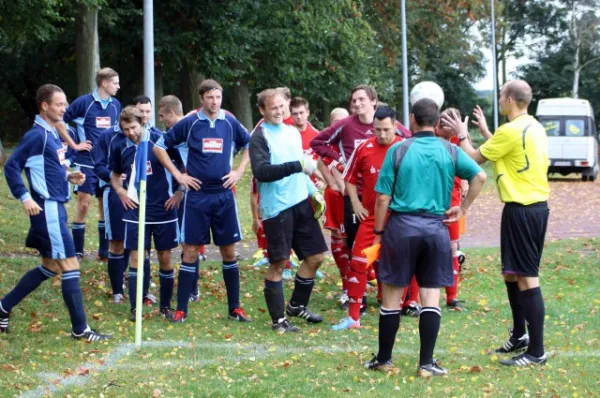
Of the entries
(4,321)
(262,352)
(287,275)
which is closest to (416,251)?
(262,352)

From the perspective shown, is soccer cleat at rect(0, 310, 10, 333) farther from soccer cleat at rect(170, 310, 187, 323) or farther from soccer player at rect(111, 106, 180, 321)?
soccer cleat at rect(170, 310, 187, 323)

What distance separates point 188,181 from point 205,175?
0.19 meters

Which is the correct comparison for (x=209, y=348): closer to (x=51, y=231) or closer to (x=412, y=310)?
(x=51, y=231)

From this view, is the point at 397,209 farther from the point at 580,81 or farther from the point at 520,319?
the point at 580,81

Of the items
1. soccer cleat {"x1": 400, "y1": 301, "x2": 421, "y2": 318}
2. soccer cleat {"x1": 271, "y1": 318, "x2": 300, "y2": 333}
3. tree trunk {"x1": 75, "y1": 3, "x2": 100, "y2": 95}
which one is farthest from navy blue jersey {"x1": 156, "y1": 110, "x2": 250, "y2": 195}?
tree trunk {"x1": 75, "y1": 3, "x2": 100, "y2": 95}

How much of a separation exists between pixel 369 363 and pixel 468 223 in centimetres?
1434

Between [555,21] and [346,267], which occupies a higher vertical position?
[555,21]

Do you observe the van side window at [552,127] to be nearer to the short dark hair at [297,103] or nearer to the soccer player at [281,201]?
the short dark hair at [297,103]

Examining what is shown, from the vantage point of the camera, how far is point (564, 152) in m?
39.9

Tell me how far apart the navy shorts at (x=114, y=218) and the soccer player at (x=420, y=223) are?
4103 mm

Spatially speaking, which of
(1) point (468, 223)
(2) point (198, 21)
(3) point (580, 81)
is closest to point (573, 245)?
(1) point (468, 223)

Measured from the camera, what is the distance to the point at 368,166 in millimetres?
9766

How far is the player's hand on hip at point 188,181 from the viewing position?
31.7 feet

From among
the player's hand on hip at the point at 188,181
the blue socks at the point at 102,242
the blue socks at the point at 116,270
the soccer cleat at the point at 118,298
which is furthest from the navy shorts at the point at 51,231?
the blue socks at the point at 102,242
